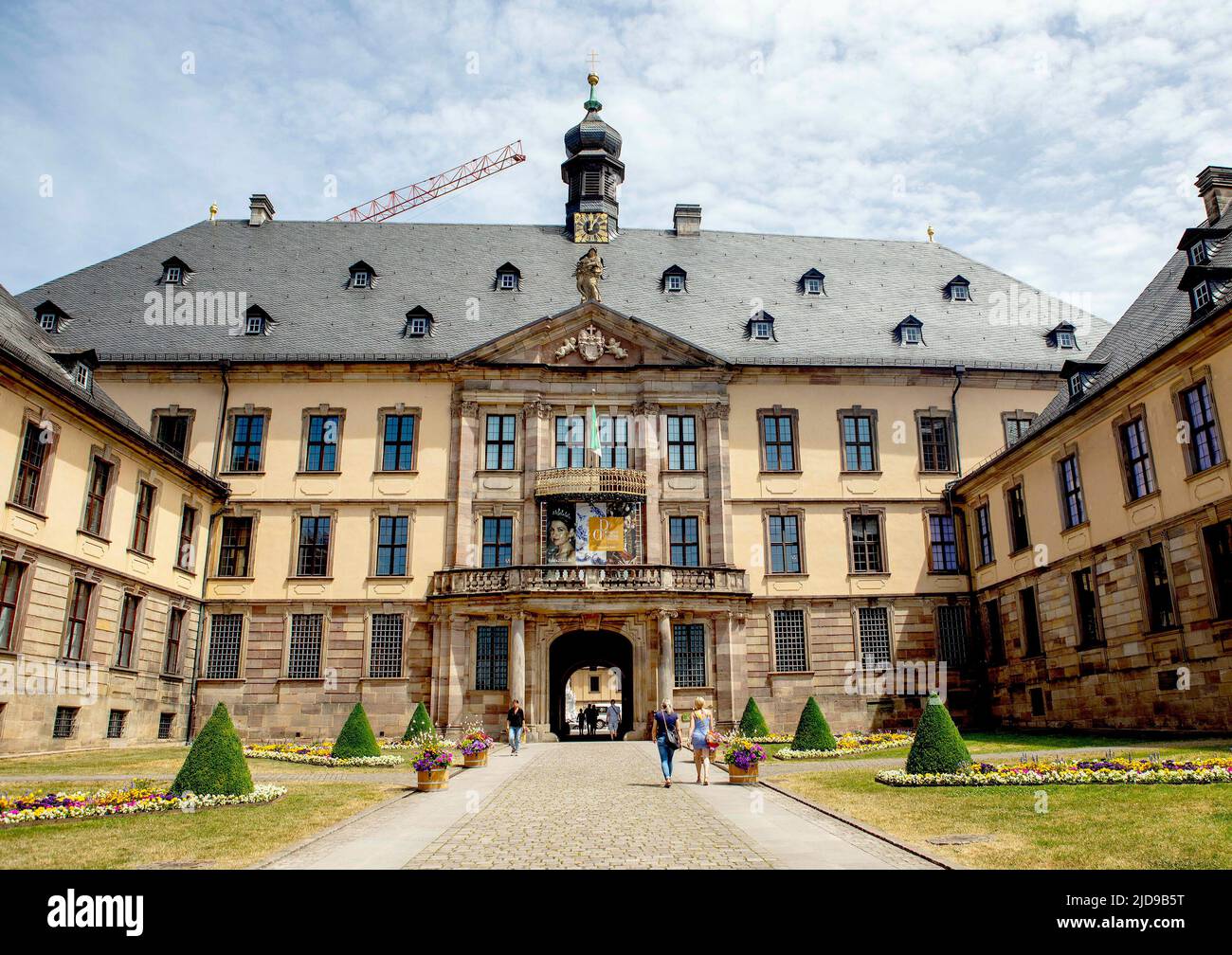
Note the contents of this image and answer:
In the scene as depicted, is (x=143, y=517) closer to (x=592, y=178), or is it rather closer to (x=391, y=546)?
(x=391, y=546)

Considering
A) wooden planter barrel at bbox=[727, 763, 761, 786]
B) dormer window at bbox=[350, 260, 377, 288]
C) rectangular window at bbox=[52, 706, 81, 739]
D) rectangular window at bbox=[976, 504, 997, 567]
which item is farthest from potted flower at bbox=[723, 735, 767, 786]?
dormer window at bbox=[350, 260, 377, 288]

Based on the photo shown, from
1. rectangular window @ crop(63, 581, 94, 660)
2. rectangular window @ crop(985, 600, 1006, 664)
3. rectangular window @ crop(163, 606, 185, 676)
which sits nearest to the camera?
rectangular window @ crop(63, 581, 94, 660)

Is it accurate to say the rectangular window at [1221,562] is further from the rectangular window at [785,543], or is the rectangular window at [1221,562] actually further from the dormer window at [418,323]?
the dormer window at [418,323]

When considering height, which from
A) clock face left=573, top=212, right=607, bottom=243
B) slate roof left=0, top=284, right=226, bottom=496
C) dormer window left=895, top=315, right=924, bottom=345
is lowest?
slate roof left=0, top=284, right=226, bottom=496

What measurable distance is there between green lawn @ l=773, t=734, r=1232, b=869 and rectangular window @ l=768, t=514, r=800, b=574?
20457mm

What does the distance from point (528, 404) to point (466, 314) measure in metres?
6.45

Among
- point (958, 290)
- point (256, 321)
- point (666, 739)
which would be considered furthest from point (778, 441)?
point (256, 321)

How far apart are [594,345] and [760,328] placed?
7.97 meters

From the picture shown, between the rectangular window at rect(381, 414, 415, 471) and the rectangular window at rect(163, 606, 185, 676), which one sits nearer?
the rectangular window at rect(163, 606, 185, 676)

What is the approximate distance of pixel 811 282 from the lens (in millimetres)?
45531

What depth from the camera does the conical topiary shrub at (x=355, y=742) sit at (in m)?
25.4

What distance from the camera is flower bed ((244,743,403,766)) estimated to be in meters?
25.0

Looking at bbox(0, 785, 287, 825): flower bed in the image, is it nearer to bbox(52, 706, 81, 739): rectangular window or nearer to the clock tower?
bbox(52, 706, 81, 739): rectangular window

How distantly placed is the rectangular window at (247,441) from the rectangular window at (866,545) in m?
25.4
